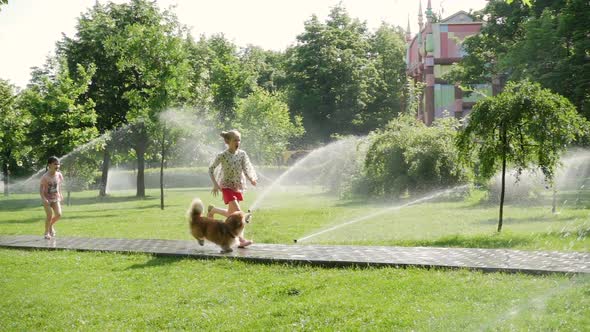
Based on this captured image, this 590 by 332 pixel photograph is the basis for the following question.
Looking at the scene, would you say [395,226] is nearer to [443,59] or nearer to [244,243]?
[244,243]

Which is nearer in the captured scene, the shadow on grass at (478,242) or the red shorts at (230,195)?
the red shorts at (230,195)

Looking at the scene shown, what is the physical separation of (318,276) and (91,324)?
3.21m

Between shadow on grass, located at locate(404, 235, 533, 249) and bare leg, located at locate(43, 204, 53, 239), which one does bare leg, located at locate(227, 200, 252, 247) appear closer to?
shadow on grass, located at locate(404, 235, 533, 249)

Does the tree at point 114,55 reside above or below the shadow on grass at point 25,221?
above

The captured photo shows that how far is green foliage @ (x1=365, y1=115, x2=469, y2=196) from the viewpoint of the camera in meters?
28.2

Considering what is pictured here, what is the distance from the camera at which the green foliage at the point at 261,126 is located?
60.6m

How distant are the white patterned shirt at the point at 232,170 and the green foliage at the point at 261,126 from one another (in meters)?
46.0

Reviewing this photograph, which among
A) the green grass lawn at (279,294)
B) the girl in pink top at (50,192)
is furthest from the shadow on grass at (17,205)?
the green grass lawn at (279,294)

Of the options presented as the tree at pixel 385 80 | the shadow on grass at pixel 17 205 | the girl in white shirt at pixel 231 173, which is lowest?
the shadow on grass at pixel 17 205

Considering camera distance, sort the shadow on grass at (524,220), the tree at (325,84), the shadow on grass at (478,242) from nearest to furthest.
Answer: the shadow on grass at (478,242), the shadow on grass at (524,220), the tree at (325,84)

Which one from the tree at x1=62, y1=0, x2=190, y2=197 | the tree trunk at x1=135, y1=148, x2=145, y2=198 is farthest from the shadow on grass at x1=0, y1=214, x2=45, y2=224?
the tree trunk at x1=135, y1=148, x2=145, y2=198

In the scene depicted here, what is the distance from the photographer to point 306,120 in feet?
246

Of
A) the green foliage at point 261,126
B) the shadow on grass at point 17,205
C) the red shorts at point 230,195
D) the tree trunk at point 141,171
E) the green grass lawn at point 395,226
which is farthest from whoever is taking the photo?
the green foliage at point 261,126

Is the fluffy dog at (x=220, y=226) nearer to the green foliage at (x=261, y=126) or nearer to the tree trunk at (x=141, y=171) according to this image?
the tree trunk at (x=141, y=171)
